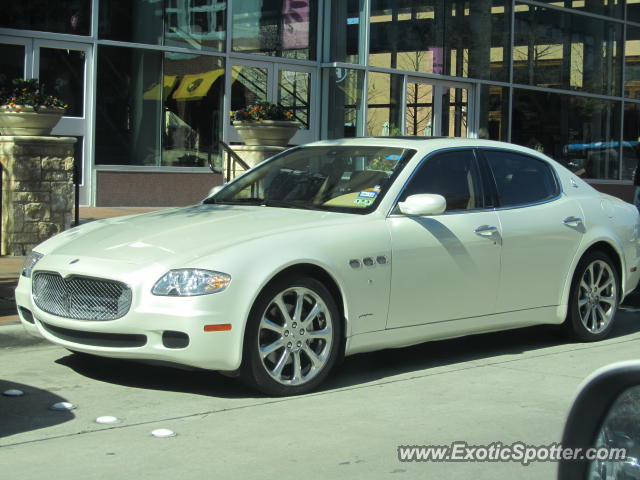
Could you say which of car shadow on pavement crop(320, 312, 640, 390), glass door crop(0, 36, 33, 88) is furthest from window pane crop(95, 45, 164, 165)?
car shadow on pavement crop(320, 312, 640, 390)

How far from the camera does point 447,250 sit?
690 centimetres

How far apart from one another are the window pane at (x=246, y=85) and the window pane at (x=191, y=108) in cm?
29

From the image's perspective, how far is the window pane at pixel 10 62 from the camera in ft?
50.9

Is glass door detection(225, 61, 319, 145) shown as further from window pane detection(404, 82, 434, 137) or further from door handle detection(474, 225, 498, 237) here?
door handle detection(474, 225, 498, 237)

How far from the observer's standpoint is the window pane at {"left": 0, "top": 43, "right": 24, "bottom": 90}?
15516 mm

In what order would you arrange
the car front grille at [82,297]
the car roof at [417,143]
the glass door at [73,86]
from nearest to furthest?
the car front grille at [82,297], the car roof at [417,143], the glass door at [73,86]

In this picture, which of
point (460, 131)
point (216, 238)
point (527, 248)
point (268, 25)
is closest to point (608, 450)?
point (216, 238)

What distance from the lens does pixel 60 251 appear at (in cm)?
642

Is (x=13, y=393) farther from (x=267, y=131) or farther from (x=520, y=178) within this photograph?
(x=267, y=131)

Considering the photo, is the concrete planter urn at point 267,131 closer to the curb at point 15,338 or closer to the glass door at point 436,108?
the glass door at point 436,108

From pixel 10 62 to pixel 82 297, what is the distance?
1058 cm

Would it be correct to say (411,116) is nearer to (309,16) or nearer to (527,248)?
(309,16)

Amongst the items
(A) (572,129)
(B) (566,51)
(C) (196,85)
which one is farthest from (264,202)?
(B) (566,51)
